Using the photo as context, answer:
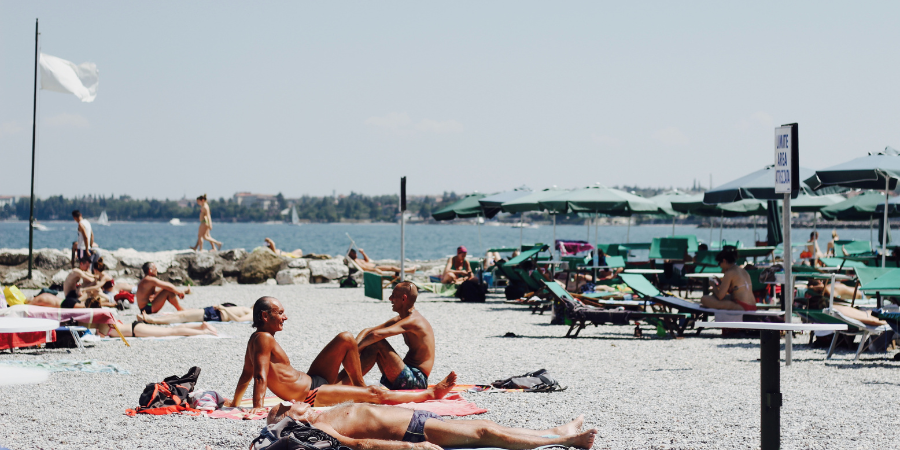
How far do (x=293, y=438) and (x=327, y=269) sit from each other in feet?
50.3

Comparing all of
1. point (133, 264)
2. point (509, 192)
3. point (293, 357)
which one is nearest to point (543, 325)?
point (293, 357)

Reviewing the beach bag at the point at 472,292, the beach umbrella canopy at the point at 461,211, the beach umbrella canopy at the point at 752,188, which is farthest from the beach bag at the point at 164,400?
the beach umbrella canopy at the point at 461,211

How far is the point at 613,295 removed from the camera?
11477mm

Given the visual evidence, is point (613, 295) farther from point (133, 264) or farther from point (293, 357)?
point (133, 264)

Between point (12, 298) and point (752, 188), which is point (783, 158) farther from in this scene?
point (12, 298)

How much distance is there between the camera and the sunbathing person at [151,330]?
9.23m

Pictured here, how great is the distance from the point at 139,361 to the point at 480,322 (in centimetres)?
463

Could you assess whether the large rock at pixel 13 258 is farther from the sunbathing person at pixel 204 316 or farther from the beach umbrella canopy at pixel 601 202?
the beach umbrella canopy at pixel 601 202

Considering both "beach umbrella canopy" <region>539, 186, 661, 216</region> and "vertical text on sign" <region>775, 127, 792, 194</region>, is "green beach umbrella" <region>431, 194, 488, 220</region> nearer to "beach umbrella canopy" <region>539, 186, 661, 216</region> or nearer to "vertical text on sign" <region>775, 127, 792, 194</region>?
"beach umbrella canopy" <region>539, 186, 661, 216</region>

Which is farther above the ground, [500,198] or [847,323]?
[500,198]

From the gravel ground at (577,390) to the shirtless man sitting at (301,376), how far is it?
0.28 m

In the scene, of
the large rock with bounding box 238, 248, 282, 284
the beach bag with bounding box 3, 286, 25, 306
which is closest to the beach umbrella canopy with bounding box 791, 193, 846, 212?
the large rock with bounding box 238, 248, 282, 284

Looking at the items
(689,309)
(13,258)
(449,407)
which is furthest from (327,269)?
(449,407)

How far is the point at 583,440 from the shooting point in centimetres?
419
